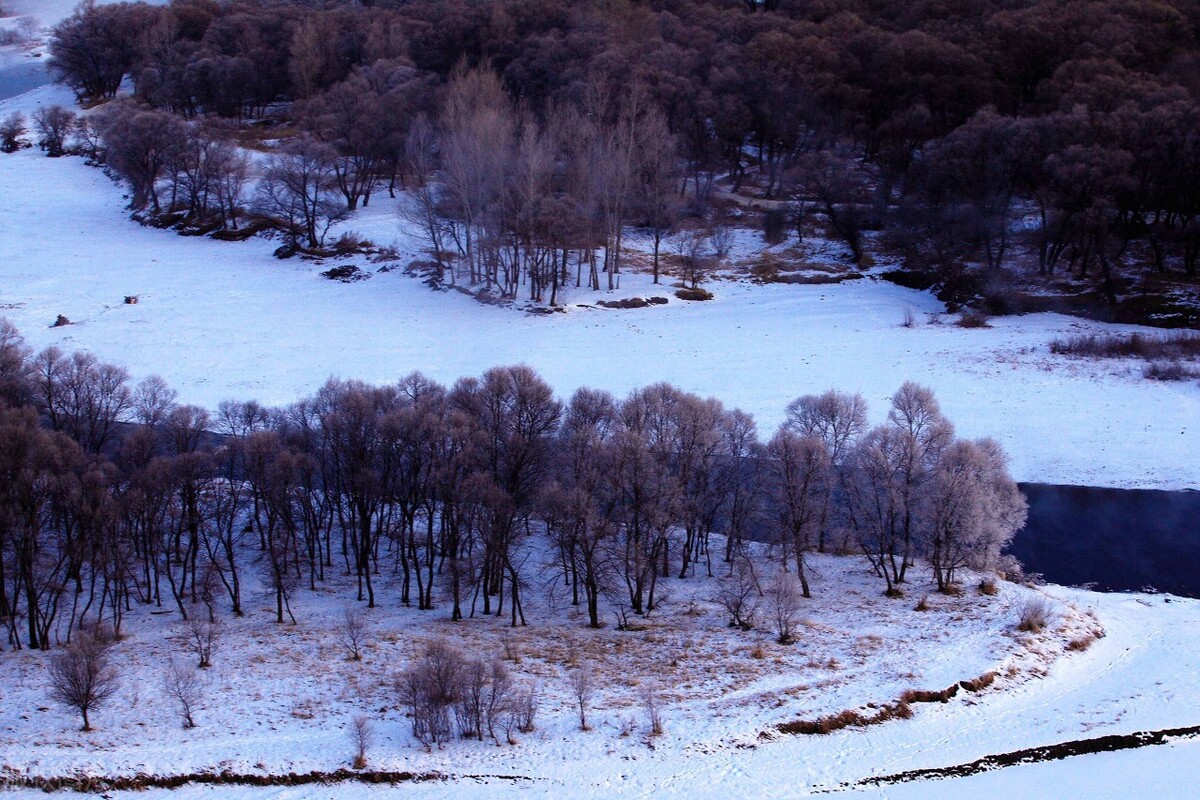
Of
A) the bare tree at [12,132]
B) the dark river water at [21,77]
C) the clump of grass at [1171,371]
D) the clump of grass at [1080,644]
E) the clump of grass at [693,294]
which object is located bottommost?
the clump of grass at [1080,644]

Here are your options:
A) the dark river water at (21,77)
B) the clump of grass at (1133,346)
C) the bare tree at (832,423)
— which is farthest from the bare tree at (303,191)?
the dark river water at (21,77)

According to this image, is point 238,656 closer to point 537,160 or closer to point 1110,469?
point 1110,469

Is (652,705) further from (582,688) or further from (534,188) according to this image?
(534,188)

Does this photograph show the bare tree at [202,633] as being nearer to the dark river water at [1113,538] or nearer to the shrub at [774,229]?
the dark river water at [1113,538]

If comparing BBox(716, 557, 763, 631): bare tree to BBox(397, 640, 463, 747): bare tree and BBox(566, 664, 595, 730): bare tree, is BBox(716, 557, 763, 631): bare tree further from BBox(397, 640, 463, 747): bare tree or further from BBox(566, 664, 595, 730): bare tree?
BBox(397, 640, 463, 747): bare tree

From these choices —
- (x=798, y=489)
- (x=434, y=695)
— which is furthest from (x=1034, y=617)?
(x=434, y=695)
